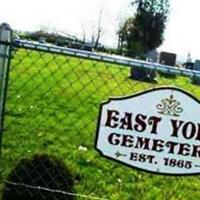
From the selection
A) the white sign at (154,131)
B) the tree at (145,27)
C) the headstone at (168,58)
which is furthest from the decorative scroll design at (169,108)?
the tree at (145,27)

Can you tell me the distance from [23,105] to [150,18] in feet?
177

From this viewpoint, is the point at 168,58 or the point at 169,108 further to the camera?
the point at 168,58

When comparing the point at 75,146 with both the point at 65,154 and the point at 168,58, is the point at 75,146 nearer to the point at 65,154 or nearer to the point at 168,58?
the point at 65,154

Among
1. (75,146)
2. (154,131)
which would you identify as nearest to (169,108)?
(154,131)

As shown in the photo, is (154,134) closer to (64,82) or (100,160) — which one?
(100,160)

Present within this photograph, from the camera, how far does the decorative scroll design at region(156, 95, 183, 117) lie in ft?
12.7

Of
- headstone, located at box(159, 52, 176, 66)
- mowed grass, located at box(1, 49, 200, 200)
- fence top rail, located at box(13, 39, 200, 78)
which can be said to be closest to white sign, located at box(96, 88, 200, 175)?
fence top rail, located at box(13, 39, 200, 78)

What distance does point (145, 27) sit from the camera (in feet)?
200

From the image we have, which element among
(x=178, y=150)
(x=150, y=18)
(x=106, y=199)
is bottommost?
(x=106, y=199)

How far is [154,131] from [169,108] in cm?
17

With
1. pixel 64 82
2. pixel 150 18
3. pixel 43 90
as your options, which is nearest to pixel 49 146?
pixel 43 90

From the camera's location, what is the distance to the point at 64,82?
13930 mm

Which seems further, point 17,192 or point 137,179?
point 137,179

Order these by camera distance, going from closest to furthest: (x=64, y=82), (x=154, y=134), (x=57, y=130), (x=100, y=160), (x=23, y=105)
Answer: (x=154, y=134) → (x=100, y=160) → (x=57, y=130) → (x=23, y=105) → (x=64, y=82)
